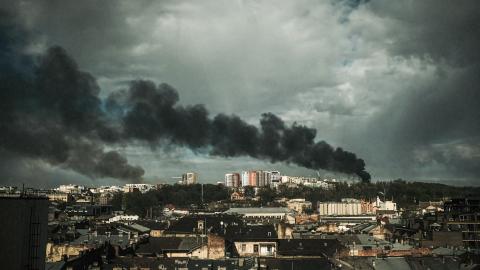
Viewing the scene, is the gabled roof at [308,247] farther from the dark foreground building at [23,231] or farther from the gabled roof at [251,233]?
the dark foreground building at [23,231]

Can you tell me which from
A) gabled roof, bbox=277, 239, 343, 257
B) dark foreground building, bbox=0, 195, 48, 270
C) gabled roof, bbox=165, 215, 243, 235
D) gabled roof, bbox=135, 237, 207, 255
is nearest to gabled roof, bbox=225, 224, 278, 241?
gabled roof, bbox=165, 215, 243, 235

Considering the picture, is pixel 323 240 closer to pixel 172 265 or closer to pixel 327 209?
pixel 172 265

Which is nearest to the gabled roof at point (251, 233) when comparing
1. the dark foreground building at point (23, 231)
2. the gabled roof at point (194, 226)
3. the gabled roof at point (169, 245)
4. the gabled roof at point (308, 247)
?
the gabled roof at point (194, 226)

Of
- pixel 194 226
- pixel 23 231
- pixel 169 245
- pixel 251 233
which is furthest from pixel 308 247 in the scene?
pixel 23 231

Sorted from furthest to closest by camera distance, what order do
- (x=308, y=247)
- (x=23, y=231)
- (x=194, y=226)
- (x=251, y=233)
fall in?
(x=194, y=226), (x=251, y=233), (x=308, y=247), (x=23, y=231)

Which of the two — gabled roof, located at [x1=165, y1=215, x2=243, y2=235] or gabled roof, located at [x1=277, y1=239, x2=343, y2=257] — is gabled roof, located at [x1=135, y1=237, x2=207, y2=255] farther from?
gabled roof, located at [x1=277, y1=239, x2=343, y2=257]

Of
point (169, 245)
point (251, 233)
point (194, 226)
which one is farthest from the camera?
point (194, 226)

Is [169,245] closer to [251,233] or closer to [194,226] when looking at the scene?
[251,233]

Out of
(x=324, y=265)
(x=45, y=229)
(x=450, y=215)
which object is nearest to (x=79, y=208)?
(x=450, y=215)
